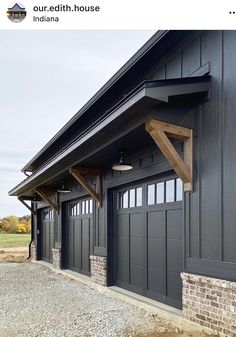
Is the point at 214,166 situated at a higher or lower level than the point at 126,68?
lower

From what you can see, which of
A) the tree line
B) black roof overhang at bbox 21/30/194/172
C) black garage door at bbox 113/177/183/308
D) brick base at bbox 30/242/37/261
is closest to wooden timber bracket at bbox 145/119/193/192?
black garage door at bbox 113/177/183/308

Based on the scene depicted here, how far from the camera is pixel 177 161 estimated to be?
197 inches

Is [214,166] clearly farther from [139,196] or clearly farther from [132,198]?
[132,198]

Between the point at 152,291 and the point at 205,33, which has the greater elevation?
the point at 205,33

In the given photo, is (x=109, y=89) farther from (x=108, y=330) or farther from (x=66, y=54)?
(x=108, y=330)

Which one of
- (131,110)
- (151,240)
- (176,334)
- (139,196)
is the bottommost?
(176,334)

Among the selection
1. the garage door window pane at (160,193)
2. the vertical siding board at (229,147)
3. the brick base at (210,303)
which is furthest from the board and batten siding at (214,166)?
the garage door window pane at (160,193)

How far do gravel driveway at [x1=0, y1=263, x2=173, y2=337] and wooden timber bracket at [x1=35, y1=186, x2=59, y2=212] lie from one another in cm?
362

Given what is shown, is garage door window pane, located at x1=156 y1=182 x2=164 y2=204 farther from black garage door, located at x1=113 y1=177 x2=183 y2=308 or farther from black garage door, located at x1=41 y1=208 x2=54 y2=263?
black garage door, located at x1=41 y1=208 x2=54 y2=263

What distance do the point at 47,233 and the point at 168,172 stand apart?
9.84 metres

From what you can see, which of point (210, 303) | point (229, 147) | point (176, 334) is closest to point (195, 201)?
point (229, 147)

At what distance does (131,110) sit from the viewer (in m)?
4.94

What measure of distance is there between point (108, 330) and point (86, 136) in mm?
3157

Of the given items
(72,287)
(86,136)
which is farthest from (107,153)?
(72,287)
